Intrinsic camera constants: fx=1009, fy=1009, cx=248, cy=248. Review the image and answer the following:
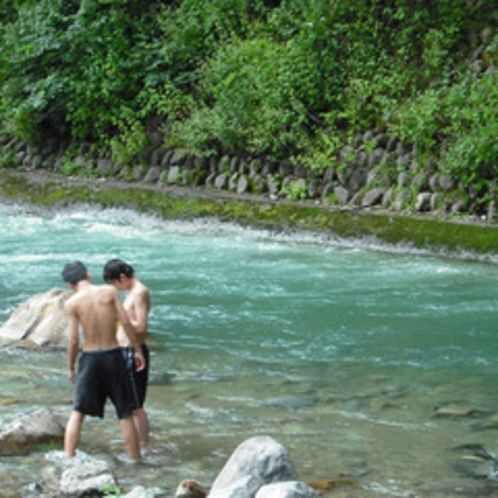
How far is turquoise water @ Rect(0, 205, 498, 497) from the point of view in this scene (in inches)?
265

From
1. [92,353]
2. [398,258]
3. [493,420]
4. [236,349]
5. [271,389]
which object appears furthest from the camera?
[398,258]

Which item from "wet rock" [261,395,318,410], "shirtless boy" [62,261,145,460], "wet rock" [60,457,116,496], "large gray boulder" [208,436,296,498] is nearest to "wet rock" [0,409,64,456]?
"shirtless boy" [62,261,145,460]

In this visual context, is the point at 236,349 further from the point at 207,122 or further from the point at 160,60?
the point at 160,60

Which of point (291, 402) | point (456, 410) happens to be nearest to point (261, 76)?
point (291, 402)

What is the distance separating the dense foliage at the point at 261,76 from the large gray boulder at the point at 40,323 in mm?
7159

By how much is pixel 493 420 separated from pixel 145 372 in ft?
8.67

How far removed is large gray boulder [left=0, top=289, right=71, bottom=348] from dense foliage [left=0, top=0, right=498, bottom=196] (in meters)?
7.16

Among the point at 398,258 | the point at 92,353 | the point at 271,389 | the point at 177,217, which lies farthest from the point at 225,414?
the point at 177,217

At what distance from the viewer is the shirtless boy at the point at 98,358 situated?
6324 mm

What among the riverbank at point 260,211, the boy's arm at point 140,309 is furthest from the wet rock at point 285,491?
the riverbank at point 260,211

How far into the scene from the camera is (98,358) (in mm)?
6324

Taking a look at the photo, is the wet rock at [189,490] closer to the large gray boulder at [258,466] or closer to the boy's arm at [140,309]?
the large gray boulder at [258,466]

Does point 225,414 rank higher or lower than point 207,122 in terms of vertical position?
lower

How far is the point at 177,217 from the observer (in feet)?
55.5
